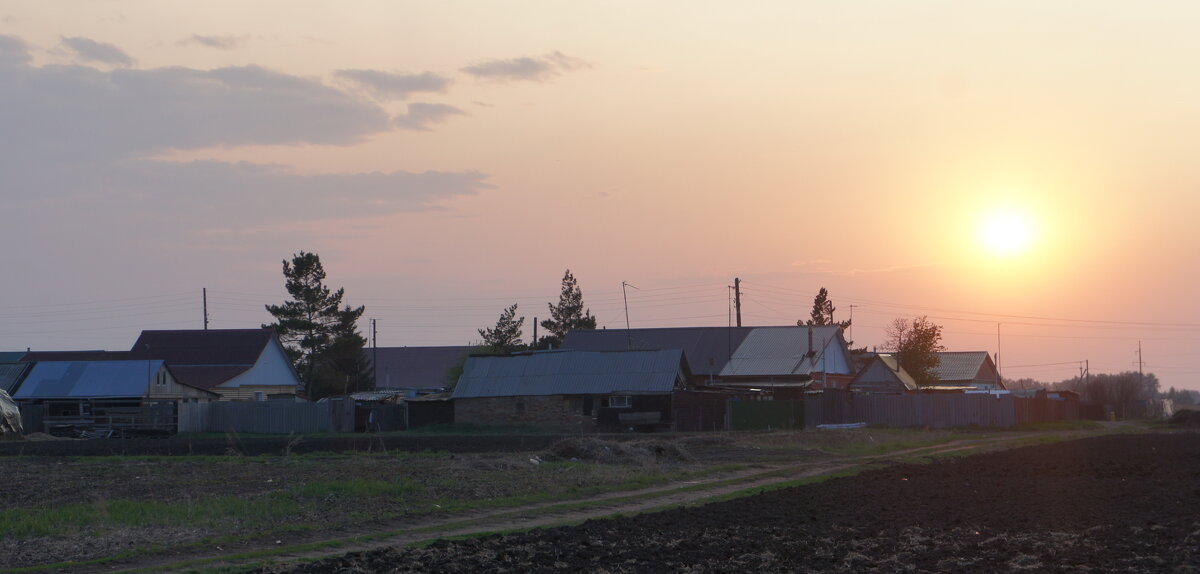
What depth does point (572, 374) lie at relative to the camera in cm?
6116

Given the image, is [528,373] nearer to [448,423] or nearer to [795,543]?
[448,423]

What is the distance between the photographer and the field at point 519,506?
16.2 meters

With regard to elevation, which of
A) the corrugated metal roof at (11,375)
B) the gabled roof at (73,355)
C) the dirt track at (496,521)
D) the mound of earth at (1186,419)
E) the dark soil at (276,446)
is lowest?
the mound of earth at (1186,419)

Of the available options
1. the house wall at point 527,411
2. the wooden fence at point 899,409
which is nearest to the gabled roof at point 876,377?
the wooden fence at point 899,409

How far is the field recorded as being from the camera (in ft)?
53.2

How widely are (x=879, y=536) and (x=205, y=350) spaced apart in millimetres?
68523

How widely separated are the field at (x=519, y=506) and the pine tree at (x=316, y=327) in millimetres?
44694

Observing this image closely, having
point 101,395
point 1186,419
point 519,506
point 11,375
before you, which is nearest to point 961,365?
point 1186,419

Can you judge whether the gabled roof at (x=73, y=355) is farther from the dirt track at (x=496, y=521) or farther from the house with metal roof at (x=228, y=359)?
the dirt track at (x=496, y=521)

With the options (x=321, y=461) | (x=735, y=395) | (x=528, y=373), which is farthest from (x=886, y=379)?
(x=321, y=461)

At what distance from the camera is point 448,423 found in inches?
2448

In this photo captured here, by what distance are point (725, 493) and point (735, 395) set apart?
3498 cm

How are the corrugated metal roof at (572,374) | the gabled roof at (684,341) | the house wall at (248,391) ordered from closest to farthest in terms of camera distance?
the corrugated metal roof at (572,374), the house wall at (248,391), the gabled roof at (684,341)

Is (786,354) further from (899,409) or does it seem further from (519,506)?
(519,506)
